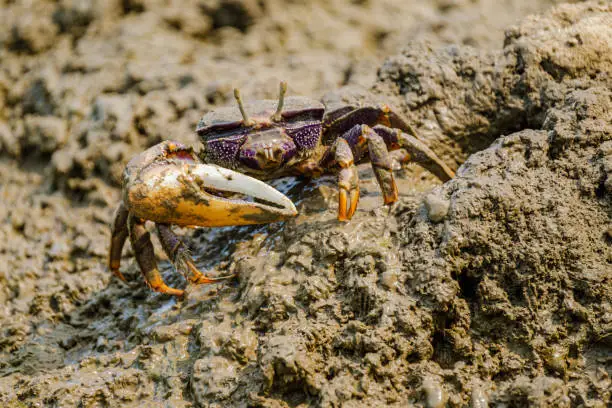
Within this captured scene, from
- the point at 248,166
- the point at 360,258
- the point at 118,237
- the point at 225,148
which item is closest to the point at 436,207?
the point at 360,258

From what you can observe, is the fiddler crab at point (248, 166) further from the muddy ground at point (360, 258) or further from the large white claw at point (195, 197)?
the muddy ground at point (360, 258)

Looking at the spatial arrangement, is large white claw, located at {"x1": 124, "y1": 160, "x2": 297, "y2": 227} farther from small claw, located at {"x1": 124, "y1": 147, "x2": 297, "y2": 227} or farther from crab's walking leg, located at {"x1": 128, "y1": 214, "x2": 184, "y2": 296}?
crab's walking leg, located at {"x1": 128, "y1": 214, "x2": 184, "y2": 296}

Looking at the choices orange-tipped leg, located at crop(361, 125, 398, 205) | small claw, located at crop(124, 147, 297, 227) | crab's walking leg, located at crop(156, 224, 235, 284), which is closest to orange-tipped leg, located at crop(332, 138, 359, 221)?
orange-tipped leg, located at crop(361, 125, 398, 205)

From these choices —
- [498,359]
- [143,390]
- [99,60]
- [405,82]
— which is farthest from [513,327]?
[99,60]

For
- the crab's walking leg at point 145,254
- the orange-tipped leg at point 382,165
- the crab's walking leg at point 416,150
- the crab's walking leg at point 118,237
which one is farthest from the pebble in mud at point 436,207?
the crab's walking leg at point 118,237

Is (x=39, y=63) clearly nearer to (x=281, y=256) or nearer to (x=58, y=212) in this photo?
(x=58, y=212)

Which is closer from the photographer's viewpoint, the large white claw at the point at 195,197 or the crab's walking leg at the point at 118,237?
the large white claw at the point at 195,197

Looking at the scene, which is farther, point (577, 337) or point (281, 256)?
point (281, 256)
